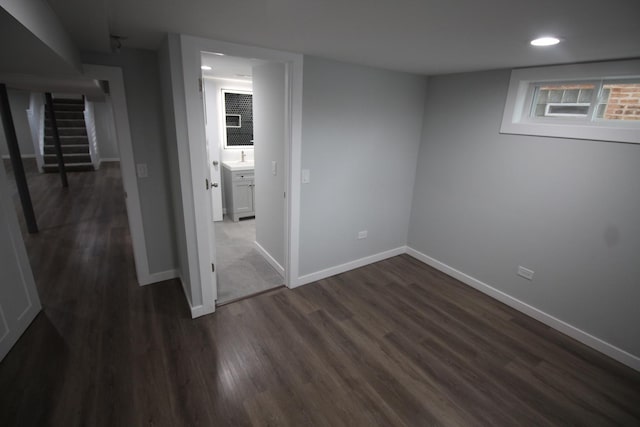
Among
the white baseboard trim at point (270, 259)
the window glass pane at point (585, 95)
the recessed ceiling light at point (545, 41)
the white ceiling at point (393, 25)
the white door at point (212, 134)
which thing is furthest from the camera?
the white door at point (212, 134)

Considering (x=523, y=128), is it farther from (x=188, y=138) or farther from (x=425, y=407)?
(x=188, y=138)

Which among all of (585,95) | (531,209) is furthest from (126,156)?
(585,95)

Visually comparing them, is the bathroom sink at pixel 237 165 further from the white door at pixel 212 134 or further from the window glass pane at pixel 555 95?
the window glass pane at pixel 555 95

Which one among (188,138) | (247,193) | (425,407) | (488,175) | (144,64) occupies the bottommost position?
(425,407)

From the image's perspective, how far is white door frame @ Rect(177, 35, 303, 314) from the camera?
212 centimetres

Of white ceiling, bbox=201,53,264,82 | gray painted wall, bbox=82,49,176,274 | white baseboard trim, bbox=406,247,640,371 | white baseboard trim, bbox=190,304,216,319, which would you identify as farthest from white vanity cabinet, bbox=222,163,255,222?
white baseboard trim, bbox=406,247,640,371

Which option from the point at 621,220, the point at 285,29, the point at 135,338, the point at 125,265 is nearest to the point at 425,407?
the point at 621,220

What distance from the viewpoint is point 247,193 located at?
5051 millimetres

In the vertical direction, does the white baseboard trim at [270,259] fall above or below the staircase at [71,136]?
below

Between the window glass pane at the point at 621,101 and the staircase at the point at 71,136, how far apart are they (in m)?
11.4

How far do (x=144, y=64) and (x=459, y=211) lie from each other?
345cm

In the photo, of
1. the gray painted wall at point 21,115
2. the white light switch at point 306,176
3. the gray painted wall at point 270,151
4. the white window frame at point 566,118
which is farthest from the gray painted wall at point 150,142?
the gray painted wall at point 21,115

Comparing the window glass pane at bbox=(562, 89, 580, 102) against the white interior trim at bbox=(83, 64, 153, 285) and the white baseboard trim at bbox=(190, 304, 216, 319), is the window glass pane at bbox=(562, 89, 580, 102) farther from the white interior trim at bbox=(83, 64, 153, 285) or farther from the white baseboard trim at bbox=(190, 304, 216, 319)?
the white interior trim at bbox=(83, 64, 153, 285)

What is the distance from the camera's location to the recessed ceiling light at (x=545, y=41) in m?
1.73
